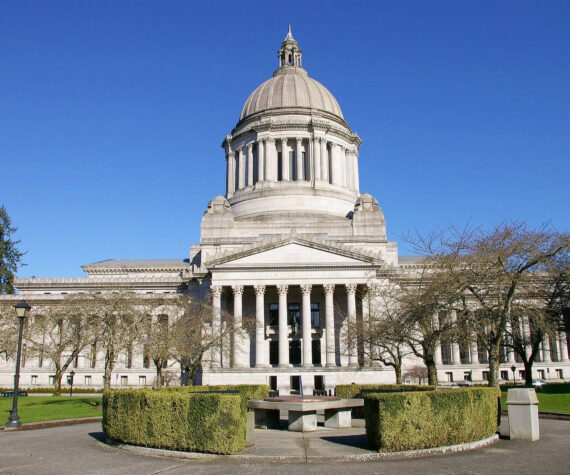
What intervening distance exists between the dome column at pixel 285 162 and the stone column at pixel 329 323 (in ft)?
73.2

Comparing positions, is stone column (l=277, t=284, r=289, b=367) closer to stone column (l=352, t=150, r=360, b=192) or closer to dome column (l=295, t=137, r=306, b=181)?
dome column (l=295, t=137, r=306, b=181)

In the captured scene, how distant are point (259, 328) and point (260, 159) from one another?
27456mm

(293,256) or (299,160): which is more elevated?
(299,160)

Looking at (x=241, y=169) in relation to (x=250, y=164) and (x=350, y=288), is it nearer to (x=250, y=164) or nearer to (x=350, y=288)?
(x=250, y=164)

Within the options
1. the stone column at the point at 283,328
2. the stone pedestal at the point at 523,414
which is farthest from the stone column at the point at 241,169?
the stone pedestal at the point at 523,414

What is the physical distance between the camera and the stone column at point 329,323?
169 feet

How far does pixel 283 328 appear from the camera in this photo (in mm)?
53156

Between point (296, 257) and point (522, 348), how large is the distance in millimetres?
23295

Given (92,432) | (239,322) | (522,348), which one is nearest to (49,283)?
(239,322)

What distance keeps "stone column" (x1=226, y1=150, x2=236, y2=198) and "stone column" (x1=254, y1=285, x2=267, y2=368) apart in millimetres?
24382

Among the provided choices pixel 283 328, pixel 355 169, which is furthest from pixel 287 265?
pixel 355 169

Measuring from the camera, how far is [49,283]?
68.6 metres

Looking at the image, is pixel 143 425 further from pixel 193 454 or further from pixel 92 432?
pixel 92 432

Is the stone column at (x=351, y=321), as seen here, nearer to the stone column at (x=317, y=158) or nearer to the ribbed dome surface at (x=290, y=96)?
the stone column at (x=317, y=158)
